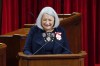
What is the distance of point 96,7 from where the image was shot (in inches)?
256

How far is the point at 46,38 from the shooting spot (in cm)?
331

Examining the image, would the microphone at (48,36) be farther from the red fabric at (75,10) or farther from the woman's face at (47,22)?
the red fabric at (75,10)

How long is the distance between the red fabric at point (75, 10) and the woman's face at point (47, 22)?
10.3 feet

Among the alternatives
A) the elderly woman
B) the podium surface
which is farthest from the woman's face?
the podium surface

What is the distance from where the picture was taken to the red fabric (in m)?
6.48

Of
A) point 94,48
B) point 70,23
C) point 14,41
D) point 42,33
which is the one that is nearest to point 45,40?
point 42,33

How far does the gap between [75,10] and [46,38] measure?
332 centimetres

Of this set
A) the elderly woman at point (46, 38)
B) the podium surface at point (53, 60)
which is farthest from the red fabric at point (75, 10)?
the podium surface at point (53, 60)

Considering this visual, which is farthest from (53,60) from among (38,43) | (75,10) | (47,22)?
(75,10)

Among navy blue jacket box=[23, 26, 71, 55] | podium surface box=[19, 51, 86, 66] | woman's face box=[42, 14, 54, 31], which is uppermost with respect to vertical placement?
woman's face box=[42, 14, 54, 31]

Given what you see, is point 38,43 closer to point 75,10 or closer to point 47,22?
point 47,22

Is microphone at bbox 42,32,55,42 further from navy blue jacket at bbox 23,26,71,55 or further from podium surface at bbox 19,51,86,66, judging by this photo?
podium surface at bbox 19,51,86,66

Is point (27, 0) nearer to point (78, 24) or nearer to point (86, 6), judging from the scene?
point (86, 6)

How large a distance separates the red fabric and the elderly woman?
3.13 meters
